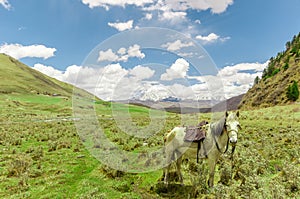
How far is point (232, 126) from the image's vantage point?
7.55 metres

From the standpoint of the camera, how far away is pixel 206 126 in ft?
30.3

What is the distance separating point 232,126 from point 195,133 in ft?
6.31

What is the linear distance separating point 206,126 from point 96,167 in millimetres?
7752

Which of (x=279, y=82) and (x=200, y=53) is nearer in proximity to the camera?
(x=200, y=53)

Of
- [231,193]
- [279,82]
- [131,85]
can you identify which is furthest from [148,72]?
[279,82]

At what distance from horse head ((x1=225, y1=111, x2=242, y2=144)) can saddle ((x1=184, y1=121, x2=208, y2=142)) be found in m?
1.24

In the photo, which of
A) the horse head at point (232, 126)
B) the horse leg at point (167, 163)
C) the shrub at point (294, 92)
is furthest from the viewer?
the shrub at point (294, 92)

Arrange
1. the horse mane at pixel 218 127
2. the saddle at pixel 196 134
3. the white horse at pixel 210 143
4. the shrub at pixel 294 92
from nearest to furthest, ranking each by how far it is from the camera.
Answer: the white horse at pixel 210 143 < the horse mane at pixel 218 127 < the saddle at pixel 196 134 < the shrub at pixel 294 92

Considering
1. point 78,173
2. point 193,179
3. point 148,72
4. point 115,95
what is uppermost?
point 148,72

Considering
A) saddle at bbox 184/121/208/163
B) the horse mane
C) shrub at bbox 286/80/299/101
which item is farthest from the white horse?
shrub at bbox 286/80/299/101

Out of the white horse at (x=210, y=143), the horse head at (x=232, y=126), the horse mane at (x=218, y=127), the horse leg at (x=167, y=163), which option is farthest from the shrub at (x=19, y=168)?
the horse head at (x=232, y=126)

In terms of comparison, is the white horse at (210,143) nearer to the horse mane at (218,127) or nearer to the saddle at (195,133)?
the horse mane at (218,127)

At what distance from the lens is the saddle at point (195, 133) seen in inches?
350

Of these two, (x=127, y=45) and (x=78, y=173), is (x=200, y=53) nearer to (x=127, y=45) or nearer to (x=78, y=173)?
(x=127, y=45)
